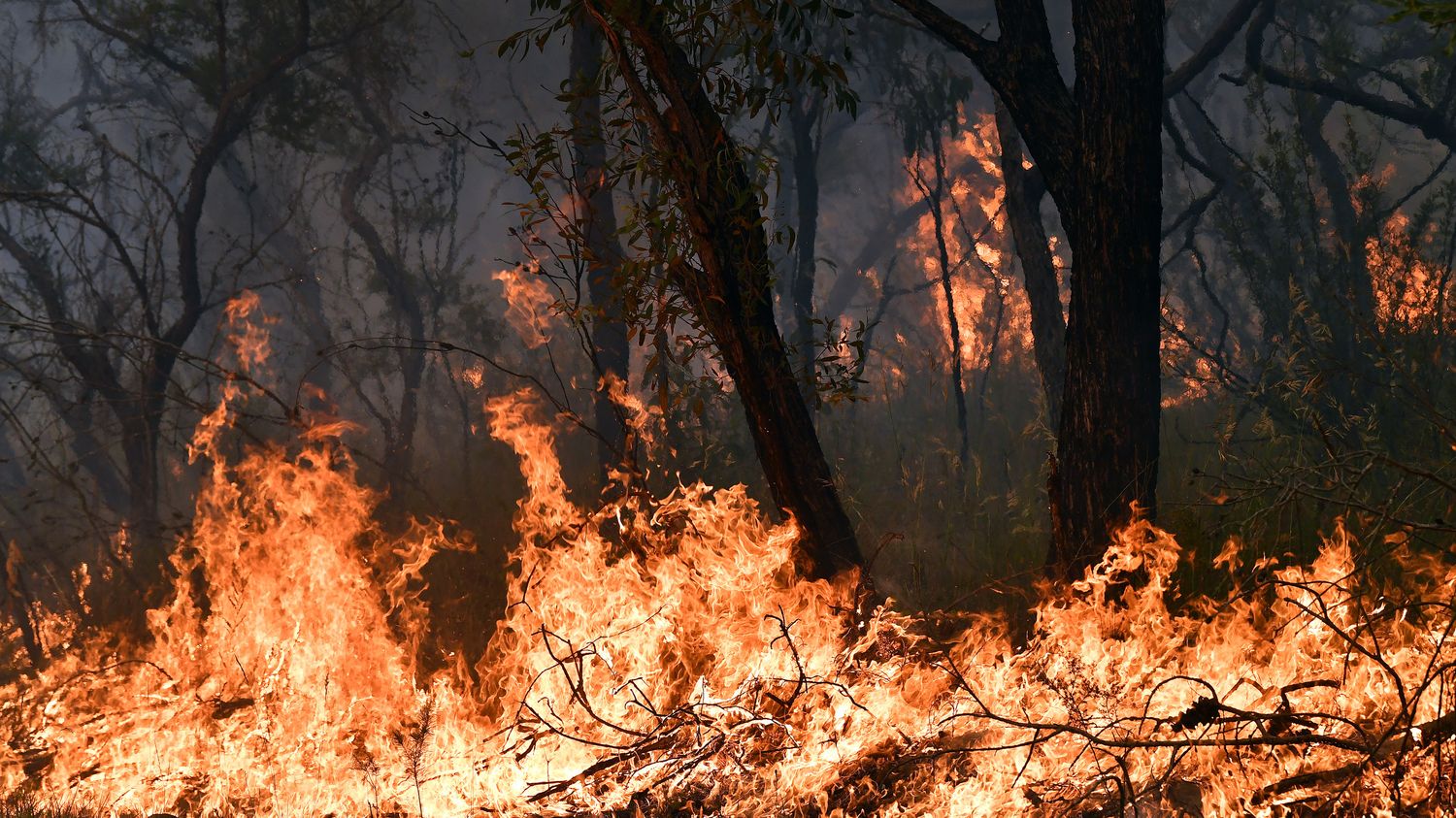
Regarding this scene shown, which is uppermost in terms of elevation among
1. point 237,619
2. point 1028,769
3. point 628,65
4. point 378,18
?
point 378,18

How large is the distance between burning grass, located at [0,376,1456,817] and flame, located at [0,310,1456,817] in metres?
0.01

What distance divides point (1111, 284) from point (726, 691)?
236 centimetres

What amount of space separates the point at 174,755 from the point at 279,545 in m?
1.06

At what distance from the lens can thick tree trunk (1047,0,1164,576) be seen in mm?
4602

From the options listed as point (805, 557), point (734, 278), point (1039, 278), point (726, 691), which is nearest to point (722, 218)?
point (734, 278)

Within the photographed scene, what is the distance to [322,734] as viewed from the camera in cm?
475

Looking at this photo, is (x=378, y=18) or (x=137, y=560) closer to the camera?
(x=137, y=560)

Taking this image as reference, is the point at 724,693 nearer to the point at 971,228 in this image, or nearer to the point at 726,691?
the point at 726,691

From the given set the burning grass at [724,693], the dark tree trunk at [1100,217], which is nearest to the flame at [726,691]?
the burning grass at [724,693]

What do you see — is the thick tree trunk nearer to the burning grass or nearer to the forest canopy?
the forest canopy

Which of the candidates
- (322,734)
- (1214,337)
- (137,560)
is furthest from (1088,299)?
(1214,337)

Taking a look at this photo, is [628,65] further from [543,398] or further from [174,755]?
[543,398]

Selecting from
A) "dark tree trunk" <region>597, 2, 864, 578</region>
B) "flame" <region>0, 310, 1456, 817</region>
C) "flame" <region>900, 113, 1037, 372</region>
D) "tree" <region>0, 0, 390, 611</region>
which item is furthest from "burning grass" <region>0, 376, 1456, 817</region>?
"flame" <region>900, 113, 1037, 372</region>

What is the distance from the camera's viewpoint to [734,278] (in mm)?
4742
